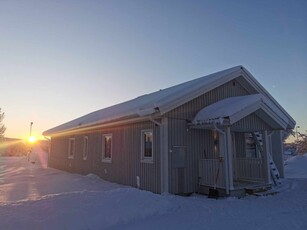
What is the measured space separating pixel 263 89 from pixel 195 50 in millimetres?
3780

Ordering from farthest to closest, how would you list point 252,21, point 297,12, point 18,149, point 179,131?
point 18,149
point 252,21
point 297,12
point 179,131

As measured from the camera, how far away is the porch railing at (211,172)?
9023 mm

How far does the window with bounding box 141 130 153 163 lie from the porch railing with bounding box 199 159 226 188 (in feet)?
6.15

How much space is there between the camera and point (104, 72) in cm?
1405

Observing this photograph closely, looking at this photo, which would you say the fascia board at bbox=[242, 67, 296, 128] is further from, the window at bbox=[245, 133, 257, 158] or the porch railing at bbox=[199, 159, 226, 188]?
the porch railing at bbox=[199, 159, 226, 188]

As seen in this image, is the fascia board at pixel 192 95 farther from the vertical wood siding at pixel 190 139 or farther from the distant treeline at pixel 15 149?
the distant treeline at pixel 15 149

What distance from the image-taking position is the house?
915 centimetres

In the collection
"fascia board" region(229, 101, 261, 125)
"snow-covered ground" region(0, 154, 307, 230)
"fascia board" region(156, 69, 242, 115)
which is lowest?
"snow-covered ground" region(0, 154, 307, 230)

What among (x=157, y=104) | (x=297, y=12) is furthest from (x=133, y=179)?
(x=297, y=12)

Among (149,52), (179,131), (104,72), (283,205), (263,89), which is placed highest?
(149,52)

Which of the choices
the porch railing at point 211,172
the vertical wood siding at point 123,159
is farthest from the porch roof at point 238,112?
the vertical wood siding at point 123,159

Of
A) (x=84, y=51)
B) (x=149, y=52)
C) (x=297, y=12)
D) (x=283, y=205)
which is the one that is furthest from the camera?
(x=149, y=52)

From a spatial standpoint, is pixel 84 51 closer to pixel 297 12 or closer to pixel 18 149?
pixel 297 12

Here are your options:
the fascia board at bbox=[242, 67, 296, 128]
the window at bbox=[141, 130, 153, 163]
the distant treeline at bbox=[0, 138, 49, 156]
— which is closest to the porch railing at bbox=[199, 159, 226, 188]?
the window at bbox=[141, 130, 153, 163]
